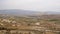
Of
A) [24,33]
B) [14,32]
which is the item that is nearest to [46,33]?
[24,33]

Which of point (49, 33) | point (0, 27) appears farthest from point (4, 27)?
point (49, 33)

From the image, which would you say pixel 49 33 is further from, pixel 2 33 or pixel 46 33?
pixel 2 33

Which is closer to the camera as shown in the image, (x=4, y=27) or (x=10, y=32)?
(x=10, y=32)

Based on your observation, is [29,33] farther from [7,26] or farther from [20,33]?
[7,26]

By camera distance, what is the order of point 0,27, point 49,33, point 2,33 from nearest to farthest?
point 2,33 → point 49,33 → point 0,27

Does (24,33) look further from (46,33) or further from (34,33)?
(46,33)

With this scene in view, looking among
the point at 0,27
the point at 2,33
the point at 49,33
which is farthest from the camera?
the point at 0,27

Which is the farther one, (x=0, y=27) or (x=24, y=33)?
(x=0, y=27)
